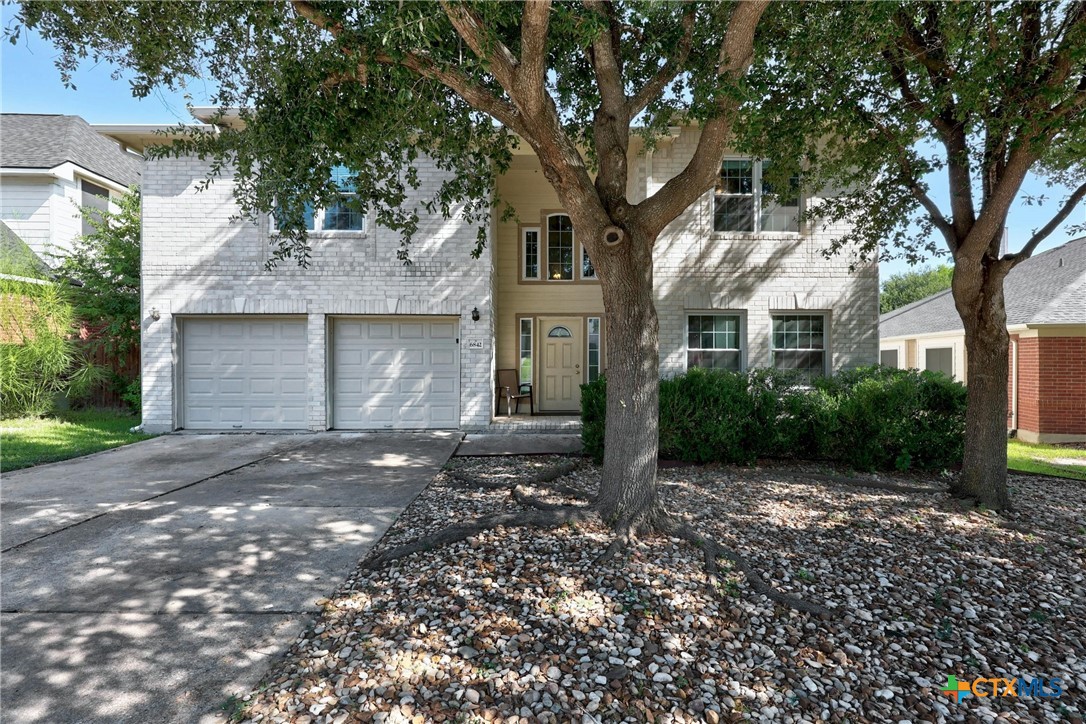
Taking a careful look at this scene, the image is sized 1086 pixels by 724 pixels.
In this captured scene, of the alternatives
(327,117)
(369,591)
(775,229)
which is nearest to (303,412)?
(327,117)

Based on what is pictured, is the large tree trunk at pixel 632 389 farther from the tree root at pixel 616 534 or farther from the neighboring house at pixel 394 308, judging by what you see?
the neighboring house at pixel 394 308

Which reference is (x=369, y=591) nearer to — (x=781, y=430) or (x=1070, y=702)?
(x=1070, y=702)

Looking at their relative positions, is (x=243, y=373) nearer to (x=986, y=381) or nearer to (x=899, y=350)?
(x=986, y=381)

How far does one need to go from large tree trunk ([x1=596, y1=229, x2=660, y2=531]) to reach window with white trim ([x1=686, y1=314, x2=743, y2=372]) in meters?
5.83

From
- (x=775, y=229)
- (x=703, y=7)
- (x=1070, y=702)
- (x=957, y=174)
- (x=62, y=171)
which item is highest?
(x=62, y=171)

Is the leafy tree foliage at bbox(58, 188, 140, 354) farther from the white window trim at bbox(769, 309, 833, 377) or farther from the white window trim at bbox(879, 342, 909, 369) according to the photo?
the white window trim at bbox(879, 342, 909, 369)

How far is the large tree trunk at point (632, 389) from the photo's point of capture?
412cm

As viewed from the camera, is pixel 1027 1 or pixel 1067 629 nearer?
pixel 1067 629

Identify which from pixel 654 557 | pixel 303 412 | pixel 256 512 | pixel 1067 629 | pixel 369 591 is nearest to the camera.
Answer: pixel 1067 629

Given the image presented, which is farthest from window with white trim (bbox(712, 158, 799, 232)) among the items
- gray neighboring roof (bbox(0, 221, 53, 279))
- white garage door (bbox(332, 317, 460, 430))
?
gray neighboring roof (bbox(0, 221, 53, 279))

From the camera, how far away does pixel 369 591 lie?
3225 millimetres

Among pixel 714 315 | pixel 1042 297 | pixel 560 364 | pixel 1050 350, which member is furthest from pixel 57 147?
pixel 1042 297

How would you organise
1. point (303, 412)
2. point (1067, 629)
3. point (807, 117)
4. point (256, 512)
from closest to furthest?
point (1067, 629) → point (256, 512) → point (807, 117) → point (303, 412)

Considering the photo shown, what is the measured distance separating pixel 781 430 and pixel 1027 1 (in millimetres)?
4696
